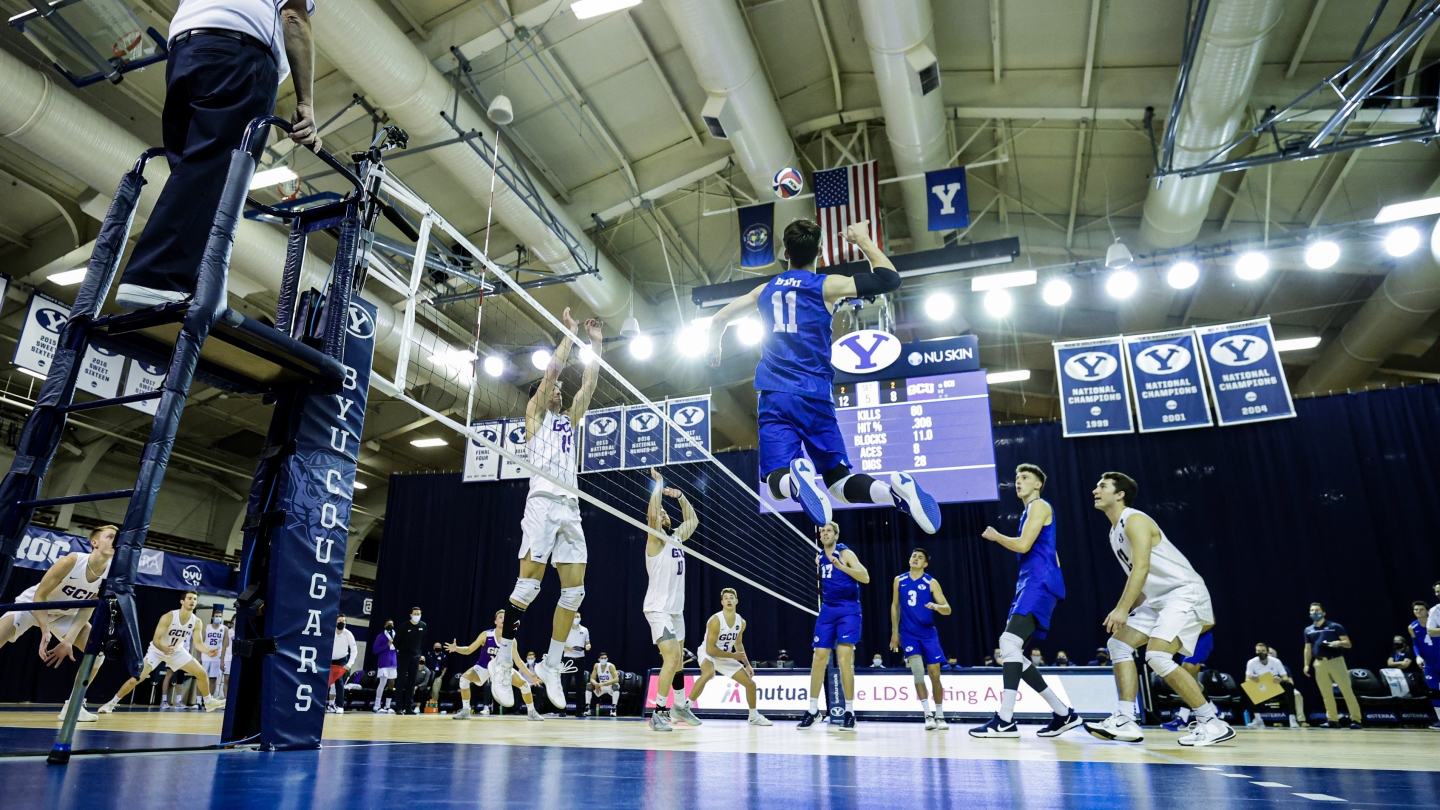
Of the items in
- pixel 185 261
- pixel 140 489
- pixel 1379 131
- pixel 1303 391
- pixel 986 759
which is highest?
pixel 1379 131

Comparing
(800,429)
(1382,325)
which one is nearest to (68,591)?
(800,429)

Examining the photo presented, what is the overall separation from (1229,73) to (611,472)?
420 inches

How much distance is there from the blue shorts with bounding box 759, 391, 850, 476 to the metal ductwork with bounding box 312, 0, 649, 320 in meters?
6.03

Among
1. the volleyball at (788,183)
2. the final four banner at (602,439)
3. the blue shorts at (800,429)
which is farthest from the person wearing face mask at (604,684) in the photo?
the blue shorts at (800,429)

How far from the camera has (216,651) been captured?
43.8 feet

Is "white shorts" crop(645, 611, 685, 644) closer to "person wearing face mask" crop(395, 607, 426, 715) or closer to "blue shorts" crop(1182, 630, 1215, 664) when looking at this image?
"blue shorts" crop(1182, 630, 1215, 664)

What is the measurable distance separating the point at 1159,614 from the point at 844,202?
22.1 ft

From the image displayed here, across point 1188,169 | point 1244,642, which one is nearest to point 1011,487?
point 1244,642

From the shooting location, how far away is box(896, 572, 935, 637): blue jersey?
702 centimetres

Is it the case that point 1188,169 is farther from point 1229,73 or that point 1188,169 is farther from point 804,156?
point 804,156

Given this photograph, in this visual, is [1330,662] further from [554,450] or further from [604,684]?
[554,450]

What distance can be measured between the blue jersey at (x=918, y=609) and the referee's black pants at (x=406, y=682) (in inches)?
335

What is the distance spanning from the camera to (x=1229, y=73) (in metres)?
7.69

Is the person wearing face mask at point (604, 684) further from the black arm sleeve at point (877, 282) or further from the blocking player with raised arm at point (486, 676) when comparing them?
the black arm sleeve at point (877, 282)
